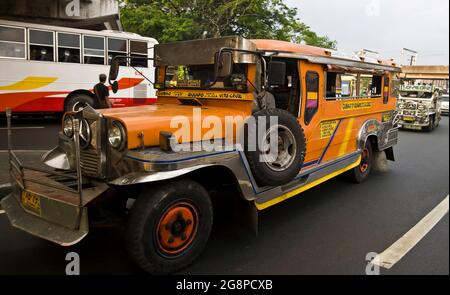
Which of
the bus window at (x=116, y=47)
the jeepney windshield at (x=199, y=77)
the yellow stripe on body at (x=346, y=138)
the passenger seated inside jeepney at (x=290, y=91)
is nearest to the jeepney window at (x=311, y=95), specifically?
the passenger seated inside jeepney at (x=290, y=91)

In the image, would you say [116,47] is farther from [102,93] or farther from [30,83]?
[102,93]

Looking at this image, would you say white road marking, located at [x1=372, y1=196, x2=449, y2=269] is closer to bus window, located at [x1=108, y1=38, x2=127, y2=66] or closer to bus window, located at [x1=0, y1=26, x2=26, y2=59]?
bus window, located at [x1=108, y1=38, x2=127, y2=66]

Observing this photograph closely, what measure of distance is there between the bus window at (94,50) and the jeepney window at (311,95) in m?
9.22

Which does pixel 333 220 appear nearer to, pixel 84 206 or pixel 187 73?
pixel 187 73

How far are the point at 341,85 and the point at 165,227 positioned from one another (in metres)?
3.57

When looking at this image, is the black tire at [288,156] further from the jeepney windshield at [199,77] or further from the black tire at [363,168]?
the black tire at [363,168]

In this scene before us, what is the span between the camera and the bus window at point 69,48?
441 inches

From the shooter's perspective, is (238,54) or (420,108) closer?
(238,54)

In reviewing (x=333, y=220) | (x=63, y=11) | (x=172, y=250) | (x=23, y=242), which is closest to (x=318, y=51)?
(x=333, y=220)

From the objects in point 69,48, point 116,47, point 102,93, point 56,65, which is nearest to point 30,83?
point 56,65

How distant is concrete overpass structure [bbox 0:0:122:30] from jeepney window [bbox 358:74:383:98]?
14.7 m

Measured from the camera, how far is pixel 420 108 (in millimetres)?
14633

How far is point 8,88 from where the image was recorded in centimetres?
1047
